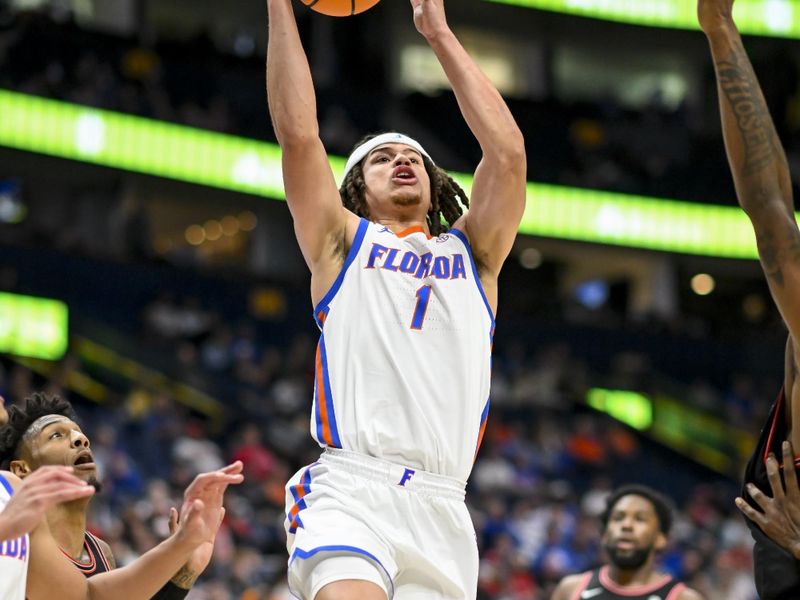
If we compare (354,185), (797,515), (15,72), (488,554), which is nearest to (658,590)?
(354,185)

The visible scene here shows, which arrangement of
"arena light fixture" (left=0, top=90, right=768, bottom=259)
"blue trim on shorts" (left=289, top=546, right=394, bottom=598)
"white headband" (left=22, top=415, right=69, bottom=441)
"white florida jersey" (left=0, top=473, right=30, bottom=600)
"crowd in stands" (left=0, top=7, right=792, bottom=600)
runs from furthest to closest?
"arena light fixture" (left=0, top=90, right=768, bottom=259)
"crowd in stands" (left=0, top=7, right=792, bottom=600)
"white headband" (left=22, top=415, right=69, bottom=441)
"blue trim on shorts" (left=289, top=546, right=394, bottom=598)
"white florida jersey" (left=0, top=473, right=30, bottom=600)

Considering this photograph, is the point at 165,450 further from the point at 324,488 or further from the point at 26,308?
the point at 324,488

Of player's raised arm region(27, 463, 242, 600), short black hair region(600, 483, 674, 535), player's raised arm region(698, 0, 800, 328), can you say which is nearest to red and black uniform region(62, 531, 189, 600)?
player's raised arm region(27, 463, 242, 600)

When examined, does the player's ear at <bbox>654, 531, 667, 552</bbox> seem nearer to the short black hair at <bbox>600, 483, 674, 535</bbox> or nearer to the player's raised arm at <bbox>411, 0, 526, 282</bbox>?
the short black hair at <bbox>600, 483, 674, 535</bbox>

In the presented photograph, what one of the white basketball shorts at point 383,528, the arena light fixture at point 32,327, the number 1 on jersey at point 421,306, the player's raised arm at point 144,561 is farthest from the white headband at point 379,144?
the arena light fixture at point 32,327

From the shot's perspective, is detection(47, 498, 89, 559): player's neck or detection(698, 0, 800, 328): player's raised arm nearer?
detection(698, 0, 800, 328): player's raised arm

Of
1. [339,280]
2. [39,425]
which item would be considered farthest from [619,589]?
[39,425]

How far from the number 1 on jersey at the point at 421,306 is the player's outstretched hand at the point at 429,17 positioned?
3.16 ft

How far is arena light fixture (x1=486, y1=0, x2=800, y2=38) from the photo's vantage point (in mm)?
32656

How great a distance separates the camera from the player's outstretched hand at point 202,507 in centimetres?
452

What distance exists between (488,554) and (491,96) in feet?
39.6

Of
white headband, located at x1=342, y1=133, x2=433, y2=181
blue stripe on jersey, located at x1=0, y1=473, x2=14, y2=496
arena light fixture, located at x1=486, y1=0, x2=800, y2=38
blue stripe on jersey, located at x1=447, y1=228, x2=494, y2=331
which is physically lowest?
blue stripe on jersey, located at x1=0, y1=473, x2=14, y2=496

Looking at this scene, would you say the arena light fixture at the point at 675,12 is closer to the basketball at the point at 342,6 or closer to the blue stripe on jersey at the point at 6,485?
the basketball at the point at 342,6

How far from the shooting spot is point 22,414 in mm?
5164
